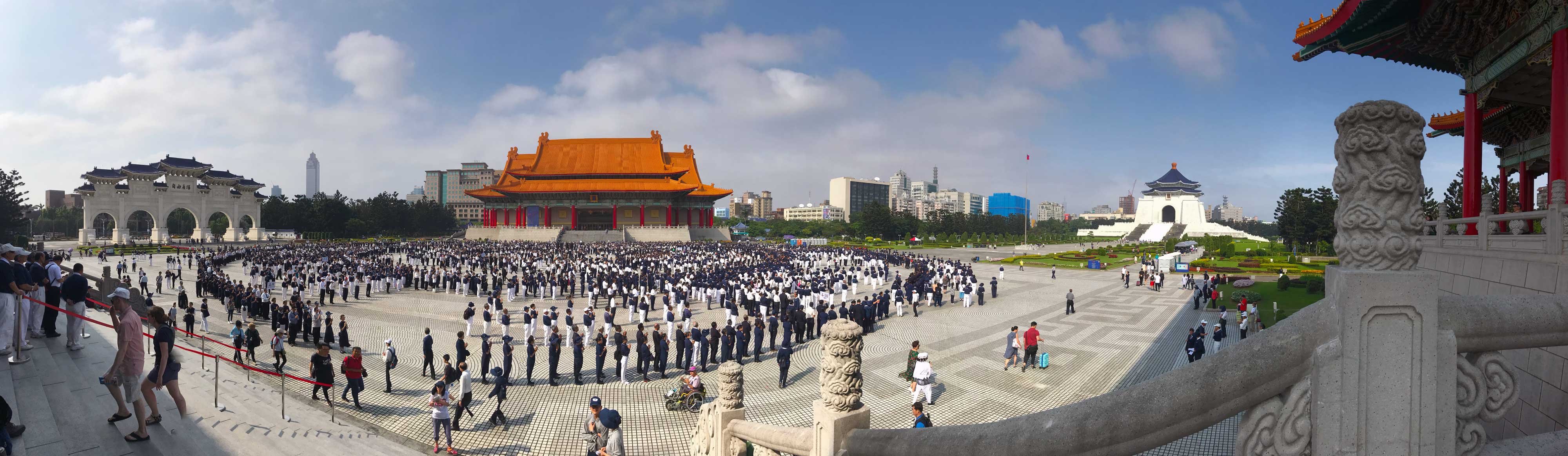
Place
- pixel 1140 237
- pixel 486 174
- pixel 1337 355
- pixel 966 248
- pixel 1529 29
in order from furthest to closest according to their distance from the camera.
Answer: pixel 486 174
pixel 1140 237
pixel 966 248
pixel 1529 29
pixel 1337 355

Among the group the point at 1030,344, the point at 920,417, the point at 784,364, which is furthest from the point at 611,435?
the point at 1030,344

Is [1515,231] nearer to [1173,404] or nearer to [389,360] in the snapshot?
[1173,404]

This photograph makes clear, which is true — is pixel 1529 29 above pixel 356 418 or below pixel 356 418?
above

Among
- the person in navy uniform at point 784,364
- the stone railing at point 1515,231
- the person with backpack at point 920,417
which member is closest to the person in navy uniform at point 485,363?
the person in navy uniform at point 784,364

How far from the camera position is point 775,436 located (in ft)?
14.2

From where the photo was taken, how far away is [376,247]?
43.6 metres

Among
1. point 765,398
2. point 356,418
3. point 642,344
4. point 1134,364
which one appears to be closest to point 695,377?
point 765,398

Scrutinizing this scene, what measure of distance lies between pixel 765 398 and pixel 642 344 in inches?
112

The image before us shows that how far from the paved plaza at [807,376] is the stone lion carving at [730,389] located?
2680 mm

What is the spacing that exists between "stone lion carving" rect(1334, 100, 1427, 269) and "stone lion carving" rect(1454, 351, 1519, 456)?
0.53m

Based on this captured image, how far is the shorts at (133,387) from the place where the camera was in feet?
18.7

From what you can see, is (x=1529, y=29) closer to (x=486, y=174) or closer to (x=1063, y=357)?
(x=1063, y=357)

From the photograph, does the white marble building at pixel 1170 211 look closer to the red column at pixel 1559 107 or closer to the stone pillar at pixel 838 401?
the red column at pixel 1559 107

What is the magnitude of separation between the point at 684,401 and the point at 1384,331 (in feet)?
29.7
